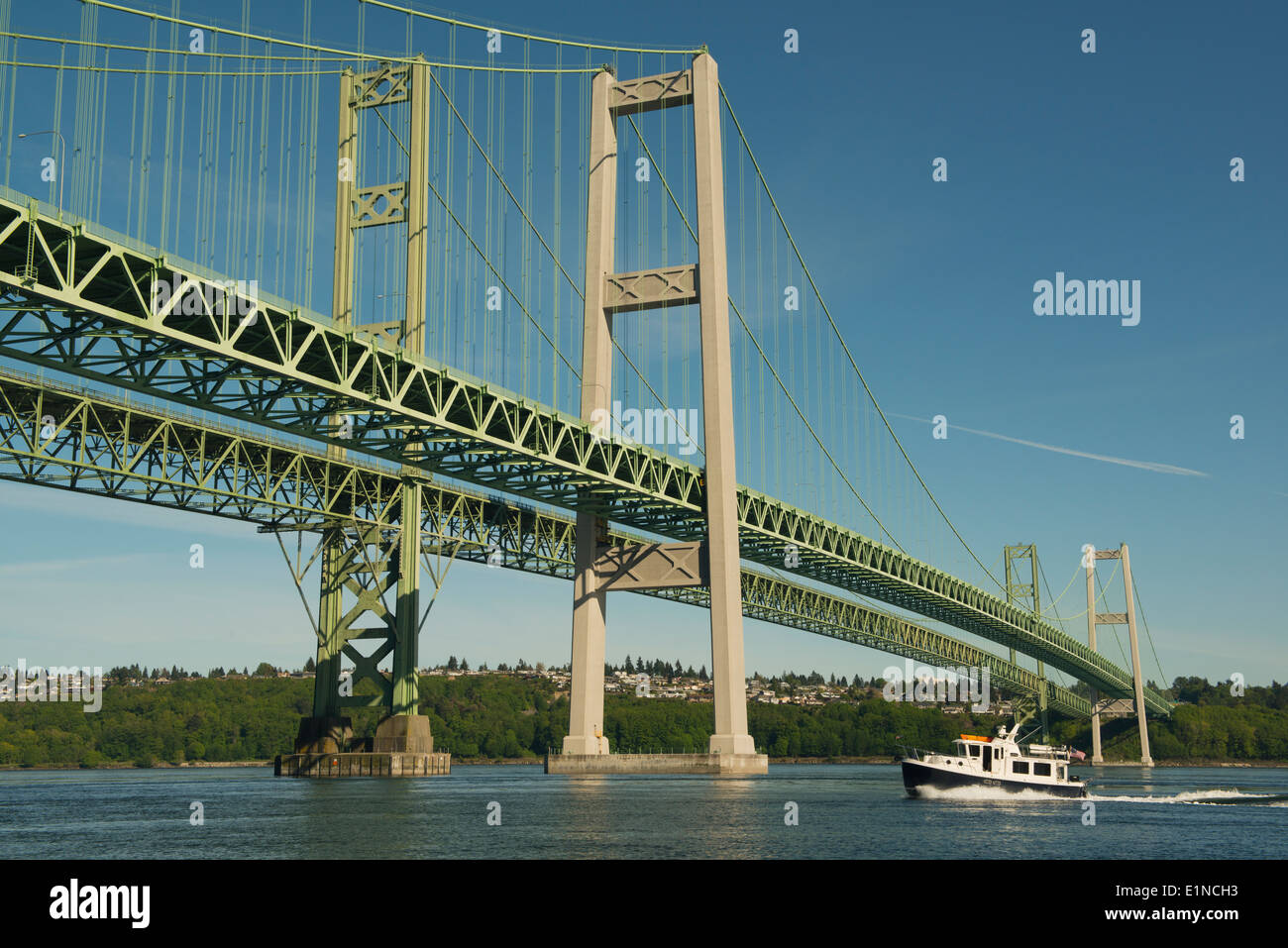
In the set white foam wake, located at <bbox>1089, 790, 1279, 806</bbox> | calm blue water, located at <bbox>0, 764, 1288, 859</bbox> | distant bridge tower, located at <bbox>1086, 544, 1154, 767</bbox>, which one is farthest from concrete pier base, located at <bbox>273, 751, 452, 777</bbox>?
distant bridge tower, located at <bbox>1086, 544, 1154, 767</bbox>

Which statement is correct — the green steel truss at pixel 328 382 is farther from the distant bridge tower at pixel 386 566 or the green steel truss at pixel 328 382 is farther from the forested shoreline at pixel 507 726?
the forested shoreline at pixel 507 726

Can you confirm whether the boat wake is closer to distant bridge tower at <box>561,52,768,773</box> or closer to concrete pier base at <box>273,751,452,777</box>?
distant bridge tower at <box>561,52,768,773</box>

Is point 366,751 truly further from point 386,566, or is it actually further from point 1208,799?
point 1208,799

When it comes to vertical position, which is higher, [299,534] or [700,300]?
[700,300]

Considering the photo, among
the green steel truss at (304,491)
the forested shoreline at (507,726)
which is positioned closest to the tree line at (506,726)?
the forested shoreline at (507,726)
